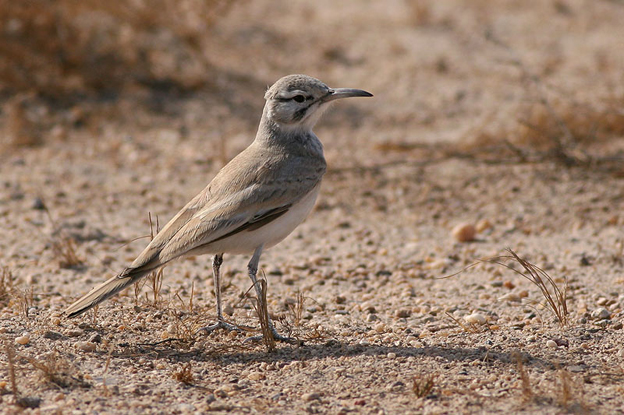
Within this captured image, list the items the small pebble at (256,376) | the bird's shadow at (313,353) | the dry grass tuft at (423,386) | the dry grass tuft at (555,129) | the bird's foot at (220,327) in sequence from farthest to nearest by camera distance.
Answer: the dry grass tuft at (555,129), the bird's foot at (220,327), the bird's shadow at (313,353), the small pebble at (256,376), the dry grass tuft at (423,386)

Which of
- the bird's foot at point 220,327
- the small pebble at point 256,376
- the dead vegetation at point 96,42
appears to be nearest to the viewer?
the small pebble at point 256,376

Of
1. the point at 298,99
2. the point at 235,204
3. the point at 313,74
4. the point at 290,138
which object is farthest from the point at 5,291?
the point at 313,74

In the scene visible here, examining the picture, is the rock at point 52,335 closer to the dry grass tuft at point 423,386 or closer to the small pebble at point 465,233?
the dry grass tuft at point 423,386

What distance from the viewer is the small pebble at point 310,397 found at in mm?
4281

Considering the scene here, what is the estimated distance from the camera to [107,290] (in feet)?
15.7

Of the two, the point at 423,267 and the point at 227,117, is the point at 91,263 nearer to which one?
the point at 423,267

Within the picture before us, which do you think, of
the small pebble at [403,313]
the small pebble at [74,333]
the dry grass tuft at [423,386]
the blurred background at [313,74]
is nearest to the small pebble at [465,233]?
the blurred background at [313,74]

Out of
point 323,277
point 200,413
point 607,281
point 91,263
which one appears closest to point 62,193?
point 91,263

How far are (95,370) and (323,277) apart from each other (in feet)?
7.78

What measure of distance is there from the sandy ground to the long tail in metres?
0.29

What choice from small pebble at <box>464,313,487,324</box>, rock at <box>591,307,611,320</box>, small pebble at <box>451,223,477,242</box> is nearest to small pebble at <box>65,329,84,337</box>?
small pebble at <box>464,313,487,324</box>

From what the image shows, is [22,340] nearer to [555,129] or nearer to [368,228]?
[368,228]

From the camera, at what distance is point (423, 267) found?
22.2 feet

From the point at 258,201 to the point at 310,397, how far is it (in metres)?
1.33
